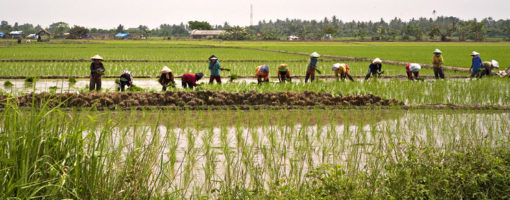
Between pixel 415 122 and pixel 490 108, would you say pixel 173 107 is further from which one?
pixel 490 108

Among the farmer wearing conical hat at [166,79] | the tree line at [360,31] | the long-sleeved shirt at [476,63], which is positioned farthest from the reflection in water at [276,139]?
the tree line at [360,31]

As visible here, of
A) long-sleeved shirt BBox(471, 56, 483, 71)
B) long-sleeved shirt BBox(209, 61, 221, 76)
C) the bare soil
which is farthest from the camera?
long-sleeved shirt BBox(471, 56, 483, 71)

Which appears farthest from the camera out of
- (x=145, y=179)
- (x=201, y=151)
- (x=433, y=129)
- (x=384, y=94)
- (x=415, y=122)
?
(x=384, y=94)

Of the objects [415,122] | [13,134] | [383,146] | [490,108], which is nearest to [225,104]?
[415,122]

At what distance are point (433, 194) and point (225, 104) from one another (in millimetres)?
5313

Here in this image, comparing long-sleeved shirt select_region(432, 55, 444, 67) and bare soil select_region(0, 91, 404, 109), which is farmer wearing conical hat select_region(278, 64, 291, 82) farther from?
long-sleeved shirt select_region(432, 55, 444, 67)

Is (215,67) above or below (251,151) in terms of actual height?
above

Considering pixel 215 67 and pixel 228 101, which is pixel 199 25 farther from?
pixel 228 101

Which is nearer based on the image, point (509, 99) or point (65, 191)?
point (65, 191)

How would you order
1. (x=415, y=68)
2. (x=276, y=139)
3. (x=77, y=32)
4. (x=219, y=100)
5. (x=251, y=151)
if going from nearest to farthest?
(x=251, y=151), (x=276, y=139), (x=219, y=100), (x=415, y=68), (x=77, y=32)

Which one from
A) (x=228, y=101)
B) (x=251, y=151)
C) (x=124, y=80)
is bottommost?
(x=251, y=151)

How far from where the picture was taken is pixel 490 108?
8336 millimetres

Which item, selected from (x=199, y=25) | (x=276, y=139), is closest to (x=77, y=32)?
(x=199, y=25)

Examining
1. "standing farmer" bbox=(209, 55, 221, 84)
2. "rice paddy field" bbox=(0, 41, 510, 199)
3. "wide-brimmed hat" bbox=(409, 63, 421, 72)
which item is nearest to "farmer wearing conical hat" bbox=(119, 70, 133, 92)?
"rice paddy field" bbox=(0, 41, 510, 199)
